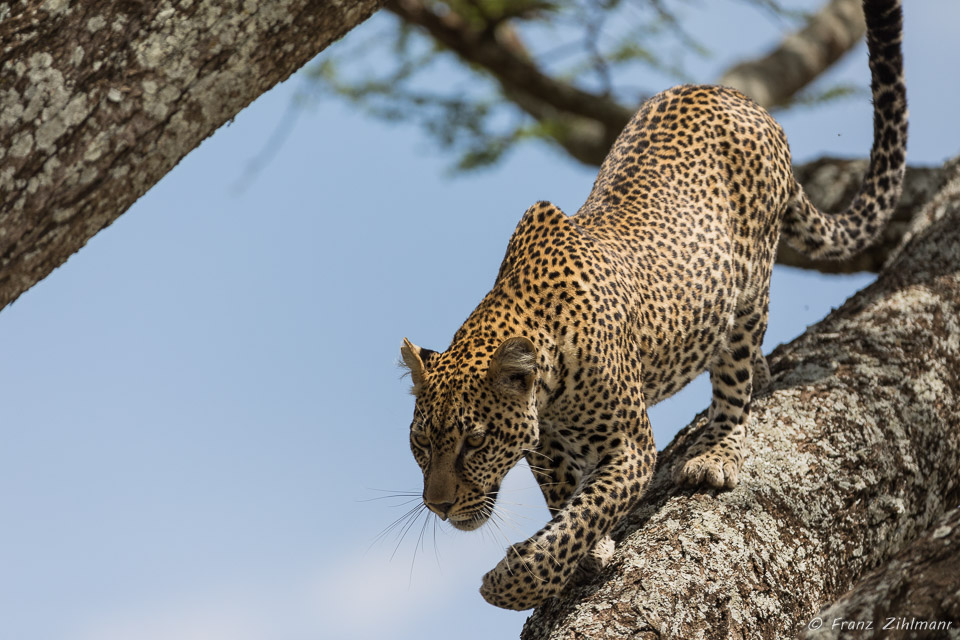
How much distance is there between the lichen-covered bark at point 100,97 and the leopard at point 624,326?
1746mm

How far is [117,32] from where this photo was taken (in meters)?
5.31

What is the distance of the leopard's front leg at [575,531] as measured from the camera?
5.38 meters

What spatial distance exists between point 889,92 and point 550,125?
650 centimetres

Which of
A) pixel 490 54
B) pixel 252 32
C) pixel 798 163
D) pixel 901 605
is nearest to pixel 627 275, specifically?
pixel 252 32

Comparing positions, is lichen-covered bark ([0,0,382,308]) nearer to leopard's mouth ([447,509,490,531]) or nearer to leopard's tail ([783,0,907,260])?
leopard's mouth ([447,509,490,531])

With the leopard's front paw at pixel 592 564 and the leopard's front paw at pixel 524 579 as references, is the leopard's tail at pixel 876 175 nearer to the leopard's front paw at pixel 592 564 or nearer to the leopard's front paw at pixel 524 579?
the leopard's front paw at pixel 592 564

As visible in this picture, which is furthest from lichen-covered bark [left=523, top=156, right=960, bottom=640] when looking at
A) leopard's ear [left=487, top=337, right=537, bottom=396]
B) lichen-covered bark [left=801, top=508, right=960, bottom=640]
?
lichen-covered bark [left=801, top=508, right=960, bottom=640]

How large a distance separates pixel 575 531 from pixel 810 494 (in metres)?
1.55

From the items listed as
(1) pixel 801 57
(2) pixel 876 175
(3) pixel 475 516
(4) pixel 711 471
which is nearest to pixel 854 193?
(2) pixel 876 175

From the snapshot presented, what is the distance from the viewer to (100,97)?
5.27m

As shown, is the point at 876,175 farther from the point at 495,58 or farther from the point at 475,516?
the point at 495,58

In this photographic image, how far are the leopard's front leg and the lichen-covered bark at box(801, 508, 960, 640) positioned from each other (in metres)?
1.93

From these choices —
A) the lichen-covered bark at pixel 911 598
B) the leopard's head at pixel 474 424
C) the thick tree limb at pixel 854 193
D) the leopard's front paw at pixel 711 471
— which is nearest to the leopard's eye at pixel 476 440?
the leopard's head at pixel 474 424

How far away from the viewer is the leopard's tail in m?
7.56
